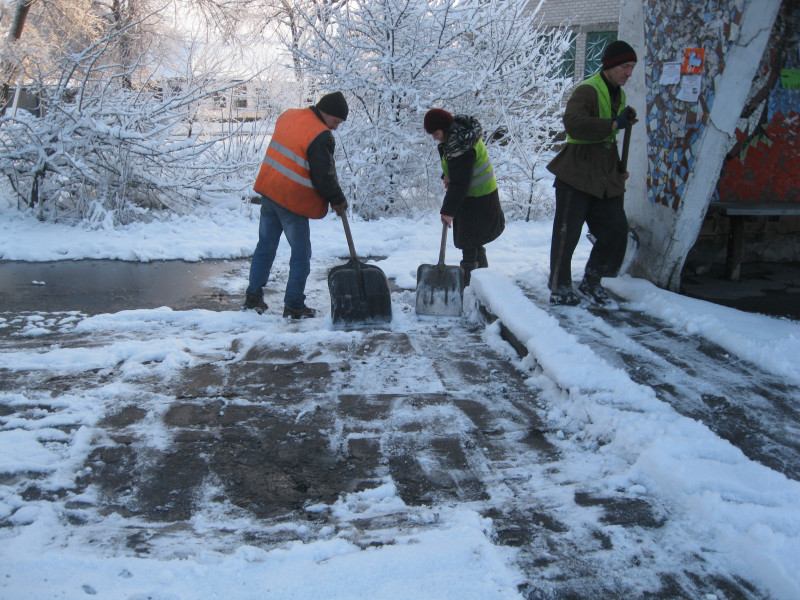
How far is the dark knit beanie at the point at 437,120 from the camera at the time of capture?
4.65 m

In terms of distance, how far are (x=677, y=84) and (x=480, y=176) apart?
1.52 metres

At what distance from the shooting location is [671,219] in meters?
4.68

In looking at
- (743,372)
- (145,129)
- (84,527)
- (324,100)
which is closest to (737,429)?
(743,372)

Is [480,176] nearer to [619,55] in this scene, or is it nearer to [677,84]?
[619,55]

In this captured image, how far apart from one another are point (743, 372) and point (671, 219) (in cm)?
160

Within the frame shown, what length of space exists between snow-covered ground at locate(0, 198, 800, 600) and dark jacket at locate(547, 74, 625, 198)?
0.87 metres

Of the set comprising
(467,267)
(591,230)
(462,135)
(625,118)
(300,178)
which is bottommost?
(467,267)

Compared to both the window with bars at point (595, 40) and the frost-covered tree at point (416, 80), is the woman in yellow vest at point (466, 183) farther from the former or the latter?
the window with bars at point (595, 40)

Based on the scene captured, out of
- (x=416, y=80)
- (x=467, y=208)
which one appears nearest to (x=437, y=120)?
(x=467, y=208)

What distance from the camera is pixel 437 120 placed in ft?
15.3

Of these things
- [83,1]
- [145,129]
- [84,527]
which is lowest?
[84,527]

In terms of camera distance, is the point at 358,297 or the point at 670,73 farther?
the point at 670,73

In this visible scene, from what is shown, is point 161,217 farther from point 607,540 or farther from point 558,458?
point 607,540

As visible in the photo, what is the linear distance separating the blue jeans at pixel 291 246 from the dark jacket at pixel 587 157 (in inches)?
71.2
